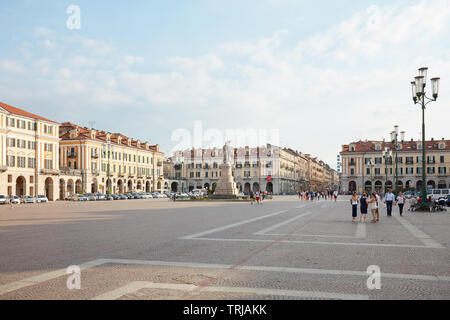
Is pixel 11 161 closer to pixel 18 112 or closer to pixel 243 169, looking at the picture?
pixel 18 112

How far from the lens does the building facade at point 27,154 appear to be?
57.7 m

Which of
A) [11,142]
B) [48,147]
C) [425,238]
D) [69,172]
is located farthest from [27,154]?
[425,238]

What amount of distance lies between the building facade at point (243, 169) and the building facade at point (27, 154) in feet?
135

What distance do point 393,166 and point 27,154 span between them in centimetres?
7733

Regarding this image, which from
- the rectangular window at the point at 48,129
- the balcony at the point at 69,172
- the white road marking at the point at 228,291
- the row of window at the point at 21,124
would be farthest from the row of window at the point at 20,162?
the white road marking at the point at 228,291

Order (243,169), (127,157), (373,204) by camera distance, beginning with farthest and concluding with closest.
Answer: (243,169) < (127,157) < (373,204)

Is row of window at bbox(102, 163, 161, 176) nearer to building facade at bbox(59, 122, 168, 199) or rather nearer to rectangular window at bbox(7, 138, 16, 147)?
building facade at bbox(59, 122, 168, 199)

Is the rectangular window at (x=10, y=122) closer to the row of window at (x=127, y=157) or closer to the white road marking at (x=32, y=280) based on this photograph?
the row of window at (x=127, y=157)

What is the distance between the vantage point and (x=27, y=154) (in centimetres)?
6175

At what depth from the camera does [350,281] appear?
6750mm

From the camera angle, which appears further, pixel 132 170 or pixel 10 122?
pixel 132 170

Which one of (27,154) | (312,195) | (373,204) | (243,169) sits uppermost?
(27,154)
